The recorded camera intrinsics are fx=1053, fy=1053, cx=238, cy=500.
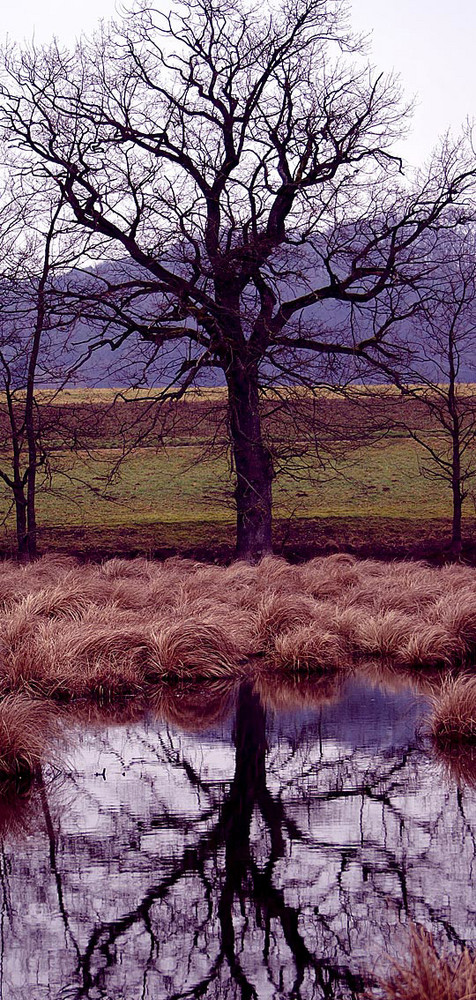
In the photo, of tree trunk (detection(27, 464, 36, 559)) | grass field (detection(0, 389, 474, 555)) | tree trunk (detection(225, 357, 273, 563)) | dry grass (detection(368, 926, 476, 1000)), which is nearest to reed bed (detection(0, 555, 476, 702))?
tree trunk (detection(225, 357, 273, 563))

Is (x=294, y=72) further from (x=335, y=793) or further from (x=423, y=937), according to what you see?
(x=423, y=937)

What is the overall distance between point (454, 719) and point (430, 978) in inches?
195

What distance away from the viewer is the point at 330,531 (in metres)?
29.6

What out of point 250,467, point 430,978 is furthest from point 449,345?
point 430,978

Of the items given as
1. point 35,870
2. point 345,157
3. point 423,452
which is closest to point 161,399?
point 345,157

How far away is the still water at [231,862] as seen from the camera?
14.0 ft

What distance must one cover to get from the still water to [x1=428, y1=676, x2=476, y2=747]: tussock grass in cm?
18

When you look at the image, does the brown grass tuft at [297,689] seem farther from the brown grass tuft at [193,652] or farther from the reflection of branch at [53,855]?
the reflection of branch at [53,855]

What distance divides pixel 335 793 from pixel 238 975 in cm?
262

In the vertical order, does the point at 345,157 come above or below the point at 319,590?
above

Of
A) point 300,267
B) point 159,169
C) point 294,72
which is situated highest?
point 294,72

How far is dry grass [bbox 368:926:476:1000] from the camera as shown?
363 cm

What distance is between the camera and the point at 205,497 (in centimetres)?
2605

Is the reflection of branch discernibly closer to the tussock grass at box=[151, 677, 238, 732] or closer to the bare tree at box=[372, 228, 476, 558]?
the tussock grass at box=[151, 677, 238, 732]
